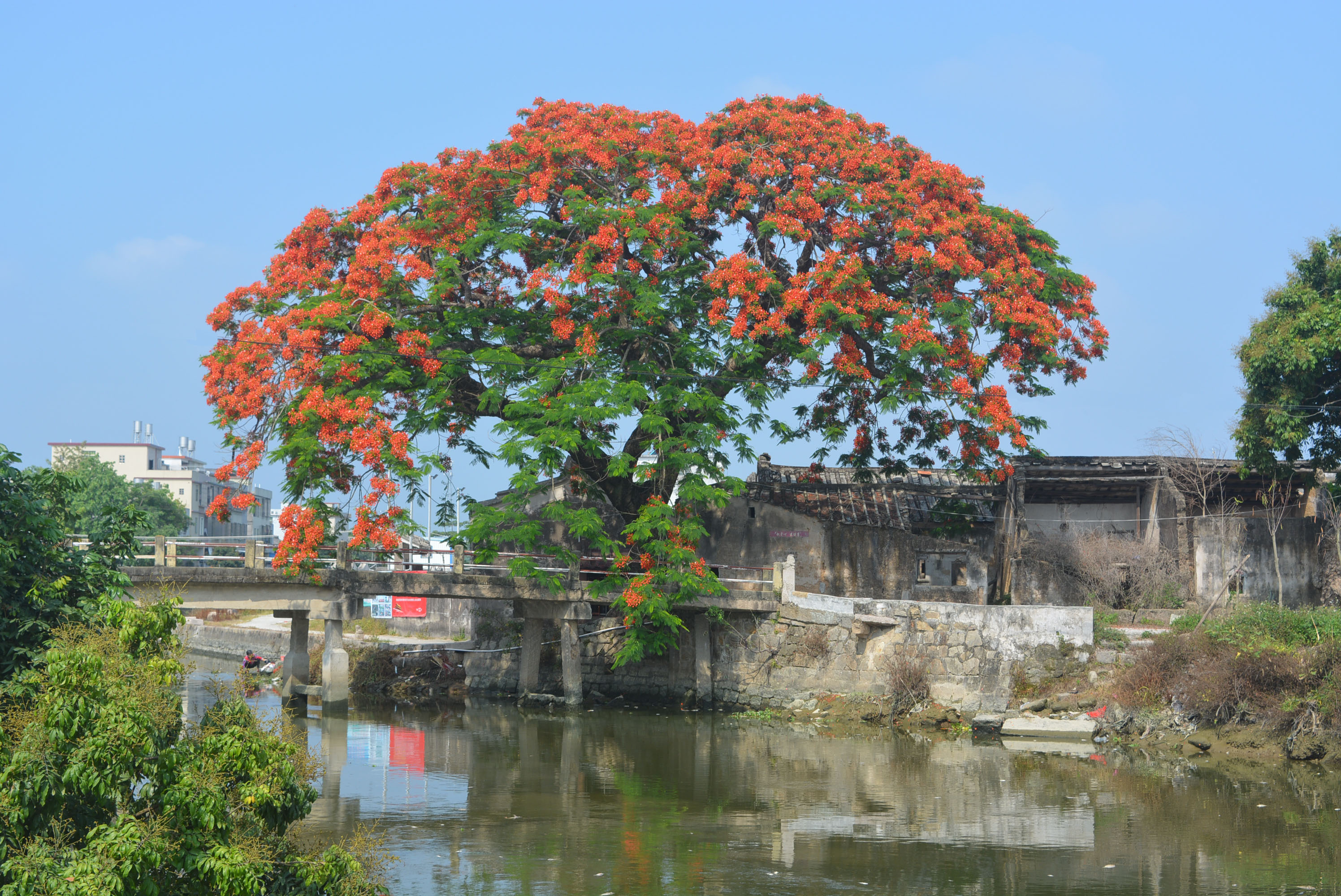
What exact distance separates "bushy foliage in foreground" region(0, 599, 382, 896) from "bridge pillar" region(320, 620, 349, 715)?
20245 millimetres

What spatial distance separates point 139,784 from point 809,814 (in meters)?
11.3

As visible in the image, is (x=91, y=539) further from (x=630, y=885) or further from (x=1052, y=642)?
(x=1052, y=642)

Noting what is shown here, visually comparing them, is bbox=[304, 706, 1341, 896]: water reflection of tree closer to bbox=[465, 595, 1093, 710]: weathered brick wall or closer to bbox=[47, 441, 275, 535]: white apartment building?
bbox=[465, 595, 1093, 710]: weathered brick wall

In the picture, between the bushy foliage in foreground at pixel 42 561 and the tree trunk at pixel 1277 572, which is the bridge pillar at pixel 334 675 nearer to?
the bushy foliage in foreground at pixel 42 561

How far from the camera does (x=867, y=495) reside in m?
36.2

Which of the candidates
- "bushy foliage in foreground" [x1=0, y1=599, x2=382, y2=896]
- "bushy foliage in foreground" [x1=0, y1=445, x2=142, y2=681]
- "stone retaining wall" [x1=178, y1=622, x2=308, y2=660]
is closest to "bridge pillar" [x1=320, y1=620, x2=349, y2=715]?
"stone retaining wall" [x1=178, y1=622, x2=308, y2=660]

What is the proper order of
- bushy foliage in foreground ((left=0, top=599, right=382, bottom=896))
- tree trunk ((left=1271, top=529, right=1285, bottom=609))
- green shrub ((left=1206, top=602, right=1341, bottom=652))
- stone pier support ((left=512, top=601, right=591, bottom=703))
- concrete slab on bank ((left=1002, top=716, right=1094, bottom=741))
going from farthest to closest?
stone pier support ((left=512, top=601, right=591, bottom=703)), tree trunk ((left=1271, top=529, right=1285, bottom=609)), concrete slab on bank ((left=1002, top=716, right=1094, bottom=741)), green shrub ((left=1206, top=602, right=1341, bottom=652)), bushy foliage in foreground ((left=0, top=599, right=382, bottom=896))

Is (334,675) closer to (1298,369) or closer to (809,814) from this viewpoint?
(809,814)

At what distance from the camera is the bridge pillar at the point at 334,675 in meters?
30.1

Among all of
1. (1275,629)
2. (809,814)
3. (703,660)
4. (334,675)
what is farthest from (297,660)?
(1275,629)

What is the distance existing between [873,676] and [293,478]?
14.1 meters

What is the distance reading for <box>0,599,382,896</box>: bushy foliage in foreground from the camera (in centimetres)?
845

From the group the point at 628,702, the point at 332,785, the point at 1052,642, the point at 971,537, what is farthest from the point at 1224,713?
the point at 332,785

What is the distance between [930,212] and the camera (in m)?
28.1
